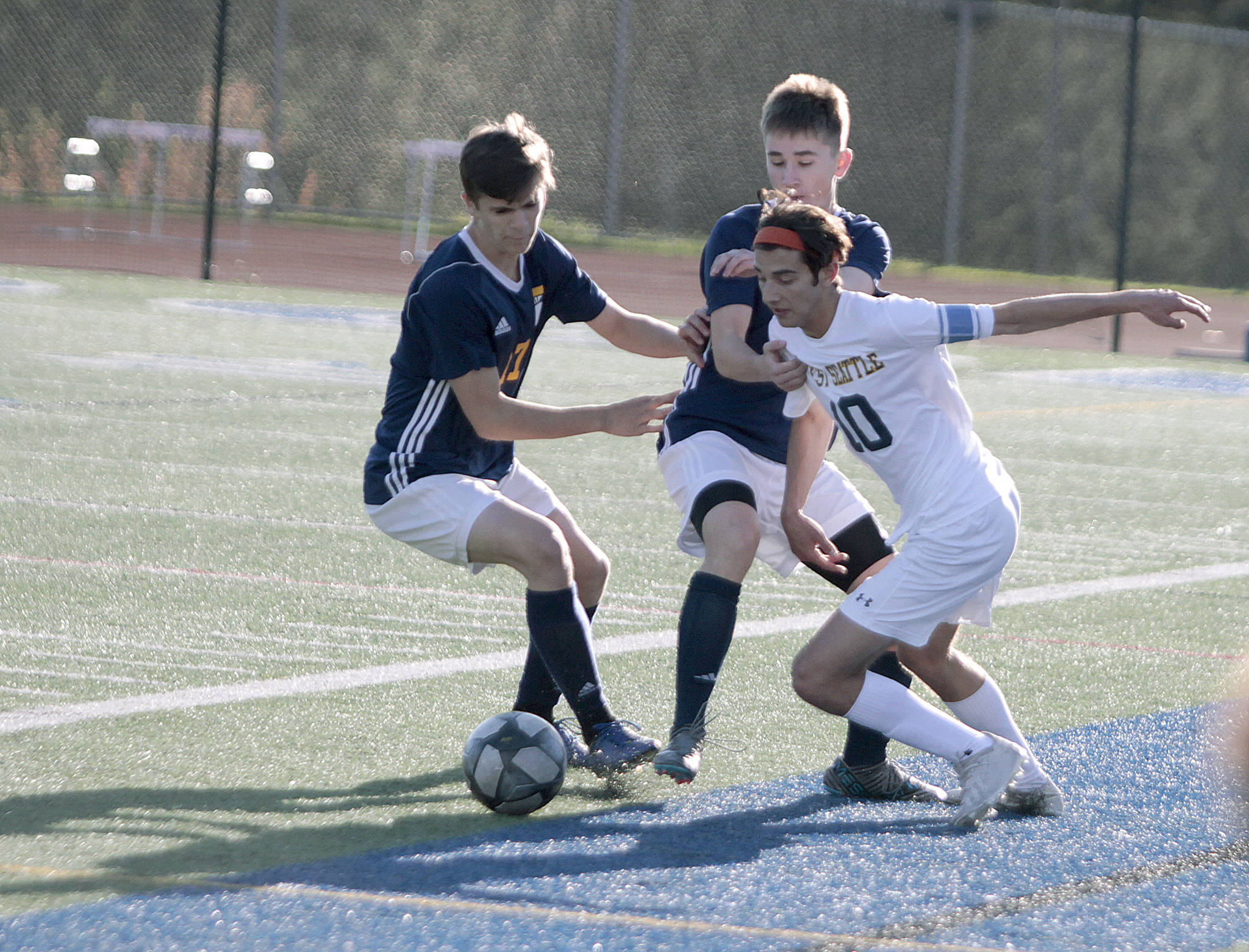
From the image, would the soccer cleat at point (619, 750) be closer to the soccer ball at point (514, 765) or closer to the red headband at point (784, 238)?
the soccer ball at point (514, 765)

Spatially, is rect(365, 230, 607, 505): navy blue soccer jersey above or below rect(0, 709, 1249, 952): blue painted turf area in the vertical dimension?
above

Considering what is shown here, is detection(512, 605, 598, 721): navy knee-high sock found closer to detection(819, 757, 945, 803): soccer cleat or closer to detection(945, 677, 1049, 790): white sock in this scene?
detection(819, 757, 945, 803): soccer cleat

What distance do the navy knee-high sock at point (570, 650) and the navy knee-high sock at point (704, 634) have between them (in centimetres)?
20

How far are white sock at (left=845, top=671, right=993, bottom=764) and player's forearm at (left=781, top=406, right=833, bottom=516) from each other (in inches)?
19.5

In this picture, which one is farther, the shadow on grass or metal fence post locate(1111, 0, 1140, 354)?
metal fence post locate(1111, 0, 1140, 354)

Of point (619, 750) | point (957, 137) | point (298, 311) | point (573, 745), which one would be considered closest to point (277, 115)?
point (298, 311)

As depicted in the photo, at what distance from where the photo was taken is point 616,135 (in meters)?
25.9

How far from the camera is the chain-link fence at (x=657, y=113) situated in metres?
26.8

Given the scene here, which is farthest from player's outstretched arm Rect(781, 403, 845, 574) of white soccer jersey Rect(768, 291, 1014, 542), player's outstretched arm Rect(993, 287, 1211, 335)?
player's outstretched arm Rect(993, 287, 1211, 335)

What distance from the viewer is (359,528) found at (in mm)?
7215

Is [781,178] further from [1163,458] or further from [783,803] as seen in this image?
[1163,458]

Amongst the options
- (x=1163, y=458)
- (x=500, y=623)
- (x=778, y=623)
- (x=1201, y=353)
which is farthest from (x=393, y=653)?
(x=1201, y=353)

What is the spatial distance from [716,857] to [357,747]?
111 centimetres

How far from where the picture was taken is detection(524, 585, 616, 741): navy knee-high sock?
414cm
